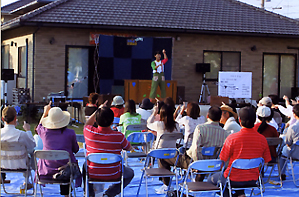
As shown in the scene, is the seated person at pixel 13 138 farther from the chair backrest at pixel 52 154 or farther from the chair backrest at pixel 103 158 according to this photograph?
the chair backrest at pixel 103 158

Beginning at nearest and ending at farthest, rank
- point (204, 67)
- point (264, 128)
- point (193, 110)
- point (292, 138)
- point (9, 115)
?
point (9, 115)
point (264, 128)
point (292, 138)
point (193, 110)
point (204, 67)

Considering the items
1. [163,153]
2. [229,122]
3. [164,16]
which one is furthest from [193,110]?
[164,16]

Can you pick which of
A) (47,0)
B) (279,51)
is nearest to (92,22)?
(47,0)

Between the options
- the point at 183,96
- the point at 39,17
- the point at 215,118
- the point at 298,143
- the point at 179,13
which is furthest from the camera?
the point at 179,13

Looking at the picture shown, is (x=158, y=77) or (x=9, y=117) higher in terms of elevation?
(x=158, y=77)

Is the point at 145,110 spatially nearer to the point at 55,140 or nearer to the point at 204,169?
the point at 55,140

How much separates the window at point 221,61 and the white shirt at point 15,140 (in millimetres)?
10873

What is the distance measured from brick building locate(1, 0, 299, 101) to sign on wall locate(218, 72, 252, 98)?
0.99m

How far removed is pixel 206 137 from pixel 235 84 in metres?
9.31

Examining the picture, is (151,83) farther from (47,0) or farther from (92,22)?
(47,0)

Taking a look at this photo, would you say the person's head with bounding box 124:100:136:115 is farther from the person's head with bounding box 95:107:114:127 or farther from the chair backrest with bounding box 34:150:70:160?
the chair backrest with bounding box 34:150:70:160

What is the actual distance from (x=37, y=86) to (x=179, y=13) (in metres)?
5.92

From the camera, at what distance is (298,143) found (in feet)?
17.9

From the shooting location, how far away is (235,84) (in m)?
13.7
